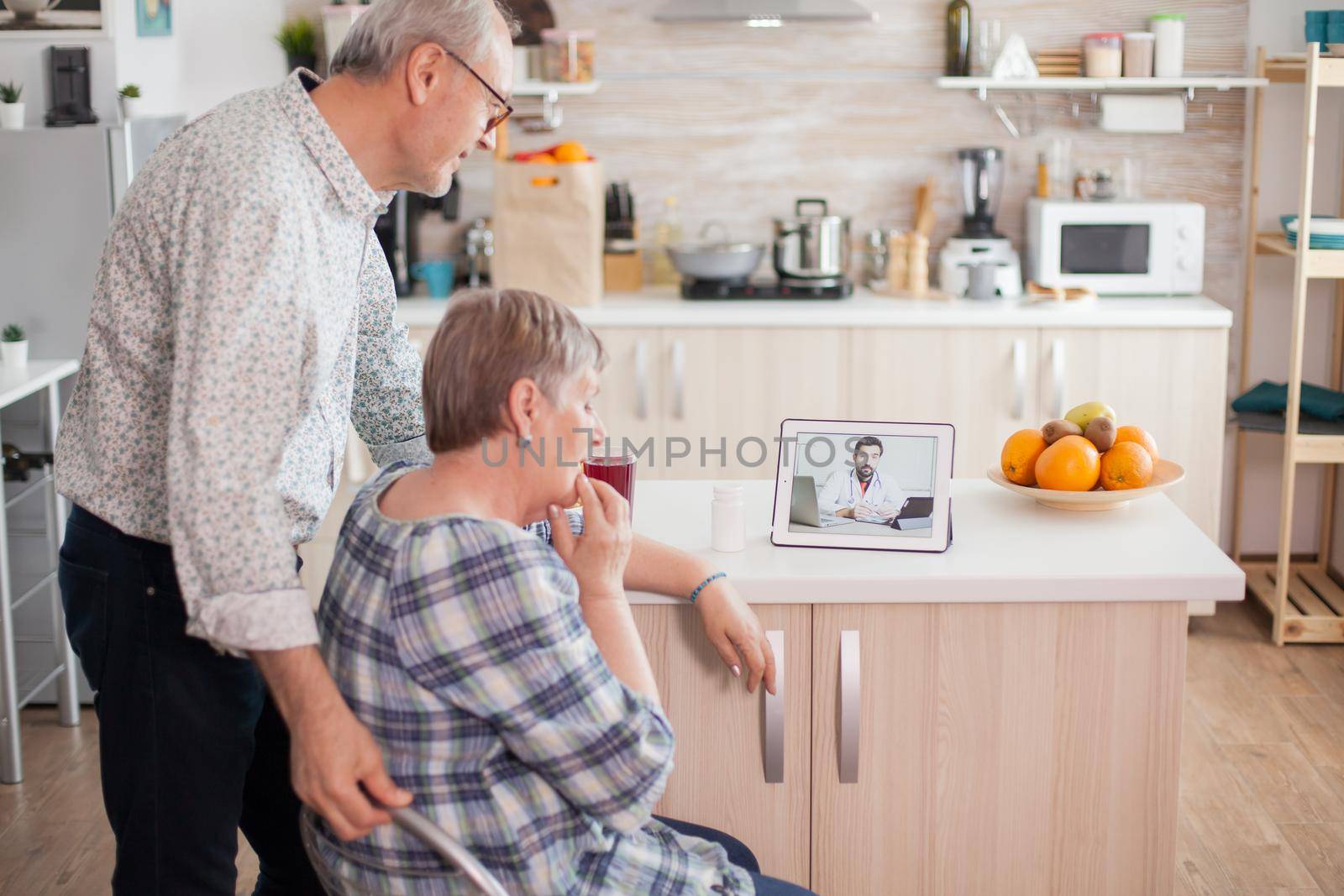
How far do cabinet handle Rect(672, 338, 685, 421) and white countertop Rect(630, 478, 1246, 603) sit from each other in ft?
5.88

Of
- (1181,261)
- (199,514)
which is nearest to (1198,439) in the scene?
(1181,261)

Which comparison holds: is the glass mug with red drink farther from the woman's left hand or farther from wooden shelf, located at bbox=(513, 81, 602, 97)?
wooden shelf, located at bbox=(513, 81, 602, 97)

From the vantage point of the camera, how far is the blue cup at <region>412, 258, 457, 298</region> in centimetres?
407

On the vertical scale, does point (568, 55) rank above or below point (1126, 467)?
above

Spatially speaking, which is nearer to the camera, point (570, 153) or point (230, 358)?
point (230, 358)

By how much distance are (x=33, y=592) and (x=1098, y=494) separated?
2382mm

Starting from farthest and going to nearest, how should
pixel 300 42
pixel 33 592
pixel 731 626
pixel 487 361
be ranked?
pixel 300 42 → pixel 33 592 → pixel 731 626 → pixel 487 361

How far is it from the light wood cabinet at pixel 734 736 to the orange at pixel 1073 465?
452 mm

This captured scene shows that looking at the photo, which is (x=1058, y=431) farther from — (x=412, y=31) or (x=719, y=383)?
(x=719, y=383)

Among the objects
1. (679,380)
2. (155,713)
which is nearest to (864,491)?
(155,713)

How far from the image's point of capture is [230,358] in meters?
1.37

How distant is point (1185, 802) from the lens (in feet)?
9.27

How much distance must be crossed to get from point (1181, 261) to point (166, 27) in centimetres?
295

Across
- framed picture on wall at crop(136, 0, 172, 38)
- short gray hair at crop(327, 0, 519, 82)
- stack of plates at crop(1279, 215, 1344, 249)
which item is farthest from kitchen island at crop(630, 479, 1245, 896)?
framed picture on wall at crop(136, 0, 172, 38)
